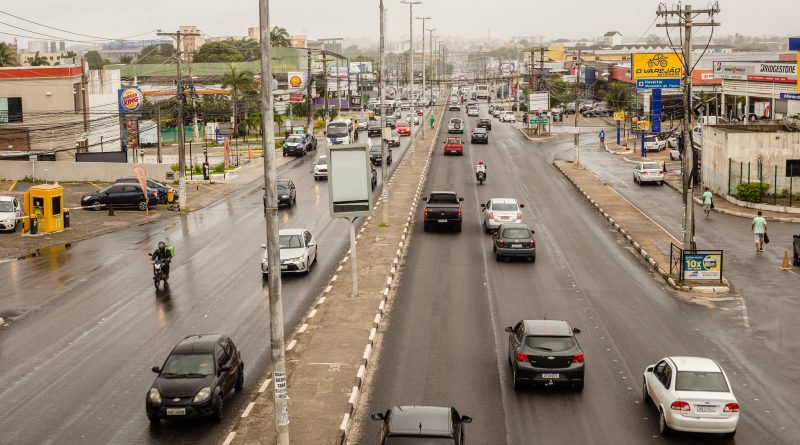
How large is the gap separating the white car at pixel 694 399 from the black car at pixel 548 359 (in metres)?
1.93

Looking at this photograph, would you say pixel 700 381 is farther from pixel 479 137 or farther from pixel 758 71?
pixel 479 137

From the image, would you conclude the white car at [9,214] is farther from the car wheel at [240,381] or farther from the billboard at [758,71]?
the billboard at [758,71]

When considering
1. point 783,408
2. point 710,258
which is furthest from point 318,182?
point 783,408

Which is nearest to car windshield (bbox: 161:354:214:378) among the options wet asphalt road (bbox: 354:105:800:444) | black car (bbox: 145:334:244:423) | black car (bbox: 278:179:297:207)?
black car (bbox: 145:334:244:423)

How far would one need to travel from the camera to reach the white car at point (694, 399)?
1725 cm

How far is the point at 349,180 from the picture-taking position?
29312mm

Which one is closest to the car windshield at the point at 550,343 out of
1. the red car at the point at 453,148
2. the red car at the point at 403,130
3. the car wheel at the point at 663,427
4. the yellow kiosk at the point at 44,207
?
the car wheel at the point at 663,427

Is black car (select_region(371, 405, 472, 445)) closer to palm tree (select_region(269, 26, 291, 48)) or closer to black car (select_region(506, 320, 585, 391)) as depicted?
black car (select_region(506, 320, 585, 391))

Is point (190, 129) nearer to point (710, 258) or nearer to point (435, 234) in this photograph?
point (435, 234)

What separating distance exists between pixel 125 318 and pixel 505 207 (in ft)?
63.9

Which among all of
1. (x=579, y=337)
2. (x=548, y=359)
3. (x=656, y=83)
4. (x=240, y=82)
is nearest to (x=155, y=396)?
(x=548, y=359)

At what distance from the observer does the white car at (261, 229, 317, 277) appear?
107 feet

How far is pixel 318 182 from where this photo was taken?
61.2 m

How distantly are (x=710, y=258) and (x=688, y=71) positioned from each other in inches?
266
